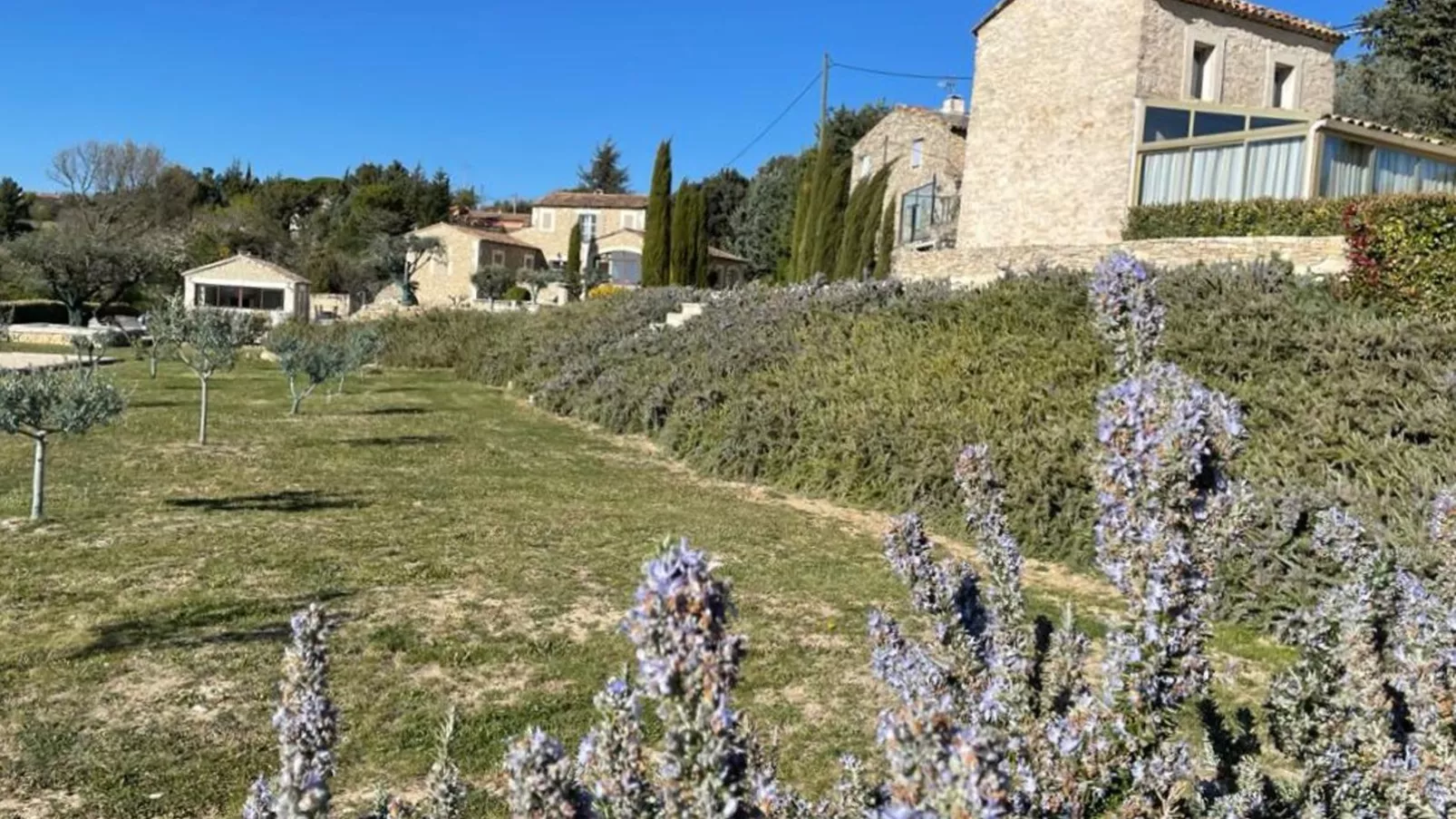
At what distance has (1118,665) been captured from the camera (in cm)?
193

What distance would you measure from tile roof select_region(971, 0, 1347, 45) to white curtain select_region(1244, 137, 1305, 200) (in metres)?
4.90

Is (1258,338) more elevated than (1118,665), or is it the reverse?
(1258,338)

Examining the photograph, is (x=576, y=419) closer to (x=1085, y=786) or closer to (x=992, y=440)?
(x=992, y=440)

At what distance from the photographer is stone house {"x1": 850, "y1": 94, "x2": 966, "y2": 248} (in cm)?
2425

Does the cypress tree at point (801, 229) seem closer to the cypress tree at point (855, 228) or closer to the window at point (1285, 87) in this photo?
the cypress tree at point (855, 228)

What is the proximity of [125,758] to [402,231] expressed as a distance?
181 ft

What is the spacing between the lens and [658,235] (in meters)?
34.2

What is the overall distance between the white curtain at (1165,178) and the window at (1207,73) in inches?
123

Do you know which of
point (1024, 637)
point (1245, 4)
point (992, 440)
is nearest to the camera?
point (1024, 637)

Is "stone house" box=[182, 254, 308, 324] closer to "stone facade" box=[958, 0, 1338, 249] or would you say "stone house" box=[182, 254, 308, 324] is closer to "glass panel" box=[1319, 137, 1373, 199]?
"stone facade" box=[958, 0, 1338, 249]

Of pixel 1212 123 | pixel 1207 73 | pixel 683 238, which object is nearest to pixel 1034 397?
pixel 1212 123

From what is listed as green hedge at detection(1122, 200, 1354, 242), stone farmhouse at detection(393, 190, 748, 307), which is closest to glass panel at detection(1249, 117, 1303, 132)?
green hedge at detection(1122, 200, 1354, 242)

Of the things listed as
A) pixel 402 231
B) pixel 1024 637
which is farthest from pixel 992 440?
pixel 402 231

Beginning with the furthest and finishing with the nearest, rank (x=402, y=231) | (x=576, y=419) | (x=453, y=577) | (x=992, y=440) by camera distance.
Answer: (x=402, y=231) < (x=576, y=419) < (x=992, y=440) < (x=453, y=577)
